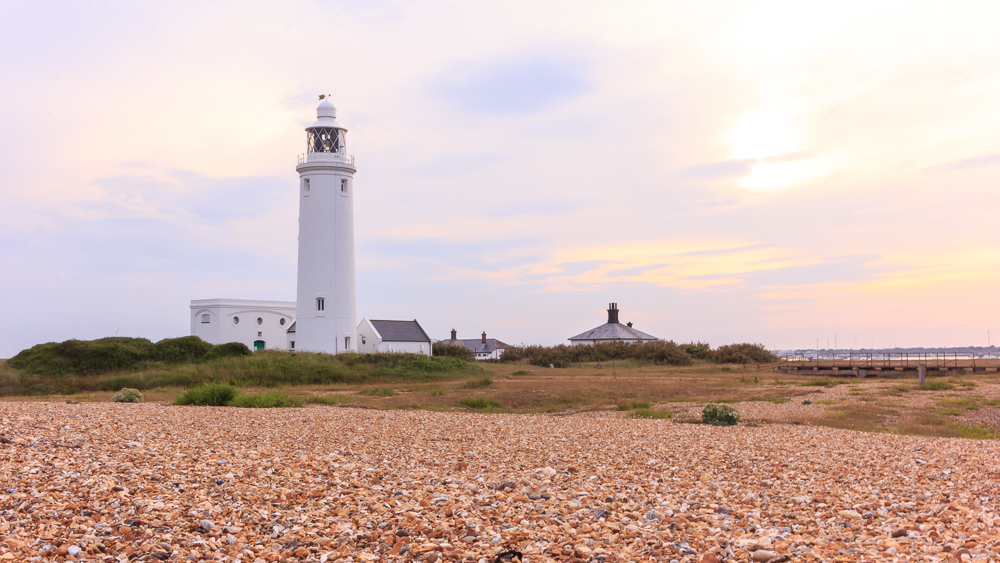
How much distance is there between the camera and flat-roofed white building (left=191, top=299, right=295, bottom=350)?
43.7 metres

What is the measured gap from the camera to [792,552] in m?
5.42

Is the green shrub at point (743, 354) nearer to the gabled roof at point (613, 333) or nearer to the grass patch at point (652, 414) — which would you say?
the gabled roof at point (613, 333)

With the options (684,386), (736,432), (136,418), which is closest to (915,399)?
(684,386)

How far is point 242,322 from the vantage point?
4453 cm

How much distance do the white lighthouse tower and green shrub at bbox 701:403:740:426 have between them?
25.7m

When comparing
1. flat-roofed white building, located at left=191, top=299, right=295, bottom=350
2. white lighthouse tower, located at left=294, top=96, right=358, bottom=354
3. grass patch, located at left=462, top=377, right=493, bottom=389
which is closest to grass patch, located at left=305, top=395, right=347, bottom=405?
grass patch, located at left=462, top=377, right=493, bottom=389

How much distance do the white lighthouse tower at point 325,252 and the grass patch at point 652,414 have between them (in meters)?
22.9

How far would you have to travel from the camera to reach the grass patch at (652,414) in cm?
1695

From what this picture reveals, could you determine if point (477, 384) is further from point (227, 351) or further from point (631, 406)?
point (227, 351)

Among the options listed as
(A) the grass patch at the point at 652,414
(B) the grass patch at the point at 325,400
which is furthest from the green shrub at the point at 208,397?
(A) the grass patch at the point at 652,414

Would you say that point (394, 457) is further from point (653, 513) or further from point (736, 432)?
point (736, 432)

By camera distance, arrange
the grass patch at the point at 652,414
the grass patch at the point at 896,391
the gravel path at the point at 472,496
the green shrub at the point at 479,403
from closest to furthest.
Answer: the gravel path at the point at 472,496 → the grass patch at the point at 652,414 → the green shrub at the point at 479,403 → the grass patch at the point at 896,391

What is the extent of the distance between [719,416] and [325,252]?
26498mm

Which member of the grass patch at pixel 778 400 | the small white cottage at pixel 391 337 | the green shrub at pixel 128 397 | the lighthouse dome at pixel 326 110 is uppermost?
the lighthouse dome at pixel 326 110
